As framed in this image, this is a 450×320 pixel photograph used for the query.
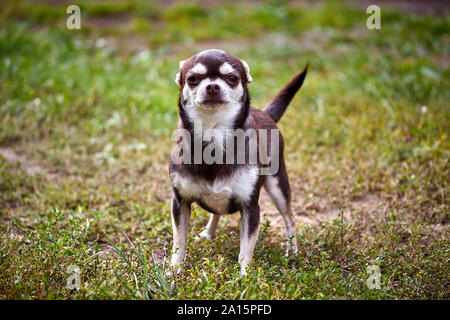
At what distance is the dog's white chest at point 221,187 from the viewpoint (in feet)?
9.15

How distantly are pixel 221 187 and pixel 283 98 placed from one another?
1.28 m

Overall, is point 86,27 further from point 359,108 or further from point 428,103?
point 428,103

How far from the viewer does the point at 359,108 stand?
5.70 meters

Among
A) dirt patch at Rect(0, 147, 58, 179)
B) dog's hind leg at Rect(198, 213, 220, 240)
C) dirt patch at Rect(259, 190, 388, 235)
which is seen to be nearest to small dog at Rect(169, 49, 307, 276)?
dog's hind leg at Rect(198, 213, 220, 240)

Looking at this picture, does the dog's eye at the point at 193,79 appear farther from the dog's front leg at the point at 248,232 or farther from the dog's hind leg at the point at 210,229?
the dog's hind leg at the point at 210,229

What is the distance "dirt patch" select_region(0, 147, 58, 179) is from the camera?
4672 millimetres

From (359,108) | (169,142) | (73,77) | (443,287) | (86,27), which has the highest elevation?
(86,27)

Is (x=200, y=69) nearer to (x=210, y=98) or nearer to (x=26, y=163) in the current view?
(x=210, y=98)

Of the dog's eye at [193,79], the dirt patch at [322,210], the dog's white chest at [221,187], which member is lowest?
the dirt patch at [322,210]

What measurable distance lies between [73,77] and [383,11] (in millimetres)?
6488

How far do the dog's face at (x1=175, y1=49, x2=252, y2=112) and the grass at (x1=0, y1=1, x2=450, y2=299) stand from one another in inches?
39.9

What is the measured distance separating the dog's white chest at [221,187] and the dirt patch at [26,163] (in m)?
2.40

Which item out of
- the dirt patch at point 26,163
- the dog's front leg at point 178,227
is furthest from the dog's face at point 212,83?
the dirt patch at point 26,163

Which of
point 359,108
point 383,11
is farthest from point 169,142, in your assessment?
point 383,11
